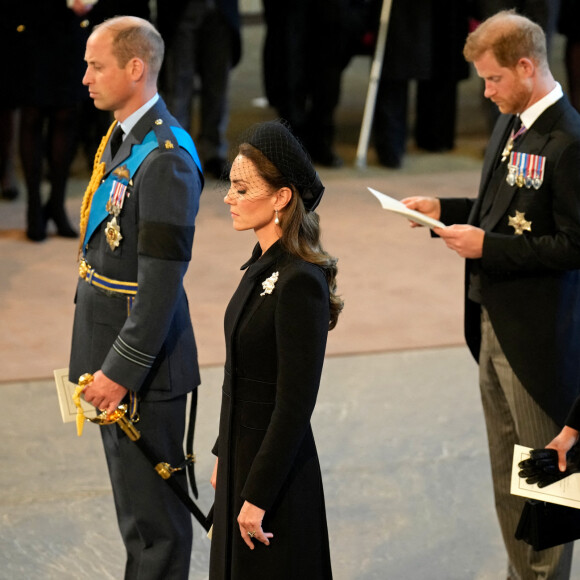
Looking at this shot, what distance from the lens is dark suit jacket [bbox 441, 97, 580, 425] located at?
2947 millimetres

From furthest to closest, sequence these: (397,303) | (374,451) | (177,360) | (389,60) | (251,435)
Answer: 1. (389,60)
2. (397,303)
3. (374,451)
4. (177,360)
5. (251,435)

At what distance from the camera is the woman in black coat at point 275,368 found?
2.37 metres

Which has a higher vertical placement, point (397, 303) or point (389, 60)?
point (389, 60)

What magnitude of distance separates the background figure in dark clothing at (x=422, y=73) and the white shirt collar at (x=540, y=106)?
15.8ft

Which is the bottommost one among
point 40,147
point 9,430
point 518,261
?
point 9,430

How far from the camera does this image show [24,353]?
5113mm

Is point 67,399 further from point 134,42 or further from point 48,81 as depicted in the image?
point 48,81

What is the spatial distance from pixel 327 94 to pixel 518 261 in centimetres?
511

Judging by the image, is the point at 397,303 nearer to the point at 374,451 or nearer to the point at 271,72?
the point at 374,451

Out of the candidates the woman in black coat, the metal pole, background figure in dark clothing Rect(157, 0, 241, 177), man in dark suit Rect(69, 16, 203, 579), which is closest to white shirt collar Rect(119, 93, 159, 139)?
man in dark suit Rect(69, 16, 203, 579)

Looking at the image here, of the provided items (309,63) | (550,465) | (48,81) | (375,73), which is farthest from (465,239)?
(309,63)

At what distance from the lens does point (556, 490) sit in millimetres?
2684

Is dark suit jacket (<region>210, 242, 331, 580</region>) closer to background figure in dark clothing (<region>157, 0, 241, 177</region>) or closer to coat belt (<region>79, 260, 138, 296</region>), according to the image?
coat belt (<region>79, 260, 138, 296</region>)

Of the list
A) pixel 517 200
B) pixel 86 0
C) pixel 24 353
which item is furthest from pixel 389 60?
pixel 517 200
